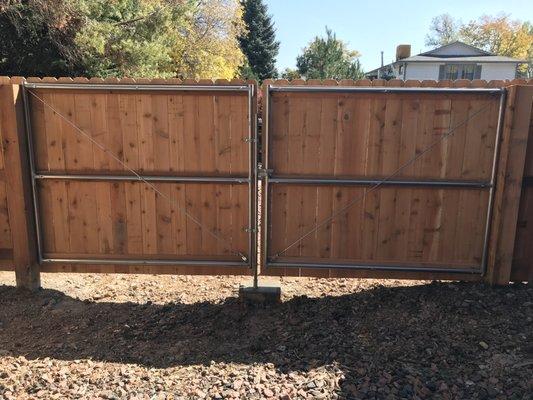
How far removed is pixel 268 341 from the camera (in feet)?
11.8

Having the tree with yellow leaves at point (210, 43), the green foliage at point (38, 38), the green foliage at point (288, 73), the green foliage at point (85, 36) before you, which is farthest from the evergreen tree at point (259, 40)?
the green foliage at point (38, 38)

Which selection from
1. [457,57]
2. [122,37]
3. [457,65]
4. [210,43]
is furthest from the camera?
[457,57]

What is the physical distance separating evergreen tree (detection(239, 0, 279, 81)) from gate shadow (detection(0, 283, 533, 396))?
34.3 metres

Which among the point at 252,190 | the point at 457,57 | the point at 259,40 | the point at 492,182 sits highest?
the point at 259,40

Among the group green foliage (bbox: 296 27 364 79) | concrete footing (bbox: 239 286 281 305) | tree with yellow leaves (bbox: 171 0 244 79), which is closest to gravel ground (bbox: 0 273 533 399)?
concrete footing (bbox: 239 286 281 305)

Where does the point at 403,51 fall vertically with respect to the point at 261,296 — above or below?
above

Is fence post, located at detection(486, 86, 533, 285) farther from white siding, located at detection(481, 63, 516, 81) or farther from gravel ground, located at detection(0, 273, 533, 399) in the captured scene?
white siding, located at detection(481, 63, 516, 81)

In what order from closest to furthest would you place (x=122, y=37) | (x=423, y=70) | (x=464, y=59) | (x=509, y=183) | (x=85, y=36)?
(x=509, y=183)
(x=85, y=36)
(x=122, y=37)
(x=464, y=59)
(x=423, y=70)

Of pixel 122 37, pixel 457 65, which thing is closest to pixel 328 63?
A: pixel 457 65

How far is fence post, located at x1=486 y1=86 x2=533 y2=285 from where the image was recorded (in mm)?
3947

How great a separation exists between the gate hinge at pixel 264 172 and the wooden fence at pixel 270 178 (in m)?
0.06

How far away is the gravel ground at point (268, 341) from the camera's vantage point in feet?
9.75

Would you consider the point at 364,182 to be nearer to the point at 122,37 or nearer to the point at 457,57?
the point at 122,37

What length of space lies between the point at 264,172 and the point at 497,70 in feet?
108
